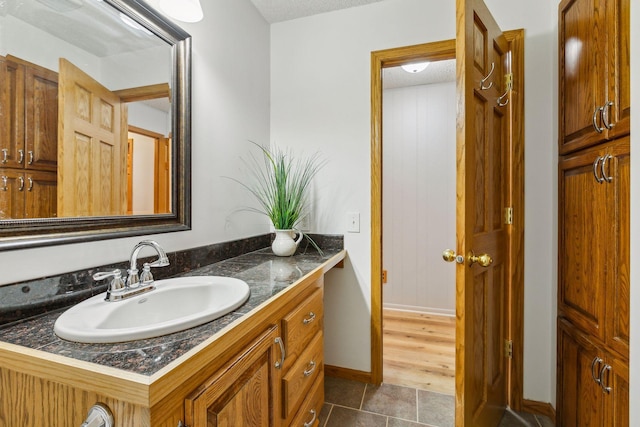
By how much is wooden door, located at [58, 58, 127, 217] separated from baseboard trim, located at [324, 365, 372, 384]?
1.58m

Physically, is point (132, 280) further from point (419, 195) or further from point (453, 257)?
point (419, 195)

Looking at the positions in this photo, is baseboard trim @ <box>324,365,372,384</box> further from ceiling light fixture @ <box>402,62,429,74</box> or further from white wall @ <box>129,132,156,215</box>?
ceiling light fixture @ <box>402,62,429,74</box>

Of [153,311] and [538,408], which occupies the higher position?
[153,311]

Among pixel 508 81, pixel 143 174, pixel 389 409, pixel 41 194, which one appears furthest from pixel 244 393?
pixel 508 81

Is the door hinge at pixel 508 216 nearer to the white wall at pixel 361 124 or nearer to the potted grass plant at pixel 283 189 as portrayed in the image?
the white wall at pixel 361 124

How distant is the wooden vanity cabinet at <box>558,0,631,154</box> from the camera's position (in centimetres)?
109

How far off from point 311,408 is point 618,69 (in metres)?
1.81

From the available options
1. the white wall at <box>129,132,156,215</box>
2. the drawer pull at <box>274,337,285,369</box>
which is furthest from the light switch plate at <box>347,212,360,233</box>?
the white wall at <box>129,132,156,215</box>

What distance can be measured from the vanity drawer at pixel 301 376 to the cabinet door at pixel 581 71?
1449 millimetres

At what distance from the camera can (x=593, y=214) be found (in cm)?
125

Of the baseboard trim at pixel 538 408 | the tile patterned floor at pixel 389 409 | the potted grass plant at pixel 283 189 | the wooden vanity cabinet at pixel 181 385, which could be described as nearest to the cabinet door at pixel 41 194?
the wooden vanity cabinet at pixel 181 385

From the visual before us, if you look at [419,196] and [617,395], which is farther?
[419,196]

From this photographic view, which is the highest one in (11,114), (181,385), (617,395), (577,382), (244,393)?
(11,114)

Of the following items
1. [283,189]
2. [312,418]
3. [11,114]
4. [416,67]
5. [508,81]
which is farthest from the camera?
[416,67]
